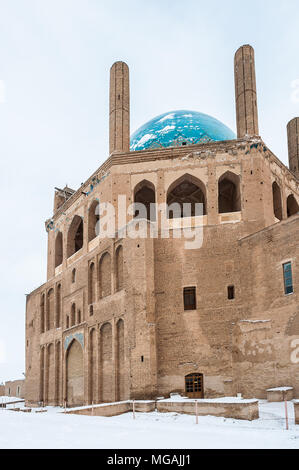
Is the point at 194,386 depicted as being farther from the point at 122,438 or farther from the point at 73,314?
the point at 122,438

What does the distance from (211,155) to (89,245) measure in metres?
7.75

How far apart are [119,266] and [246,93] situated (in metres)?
9.96

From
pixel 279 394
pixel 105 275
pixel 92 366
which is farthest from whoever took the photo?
pixel 105 275

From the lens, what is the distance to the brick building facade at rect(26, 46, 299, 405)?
18297 millimetres

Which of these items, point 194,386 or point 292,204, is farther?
point 292,204

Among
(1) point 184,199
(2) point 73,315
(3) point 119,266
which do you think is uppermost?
(1) point 184,199

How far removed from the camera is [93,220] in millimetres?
25844

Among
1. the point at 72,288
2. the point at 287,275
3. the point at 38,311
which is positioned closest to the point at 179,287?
the point at 287,275

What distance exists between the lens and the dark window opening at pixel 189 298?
20.6 m

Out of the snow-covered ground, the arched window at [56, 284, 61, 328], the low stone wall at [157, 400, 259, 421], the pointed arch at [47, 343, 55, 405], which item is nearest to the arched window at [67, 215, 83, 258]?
the arched window at [56, 284, 61, 328]

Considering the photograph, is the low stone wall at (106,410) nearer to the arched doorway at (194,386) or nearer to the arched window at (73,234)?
the arched doorway at (194,386)

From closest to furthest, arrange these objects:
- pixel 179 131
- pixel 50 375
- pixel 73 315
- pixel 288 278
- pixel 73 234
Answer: pixel 288 278 < pixel 179 131 < pixel 73 315 < pixel 50 375 < pixel 73 234

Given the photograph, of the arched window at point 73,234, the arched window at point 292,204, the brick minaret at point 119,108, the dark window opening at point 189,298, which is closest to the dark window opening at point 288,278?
the dark window opening at point 189,298

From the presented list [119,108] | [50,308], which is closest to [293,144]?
[119,108]
